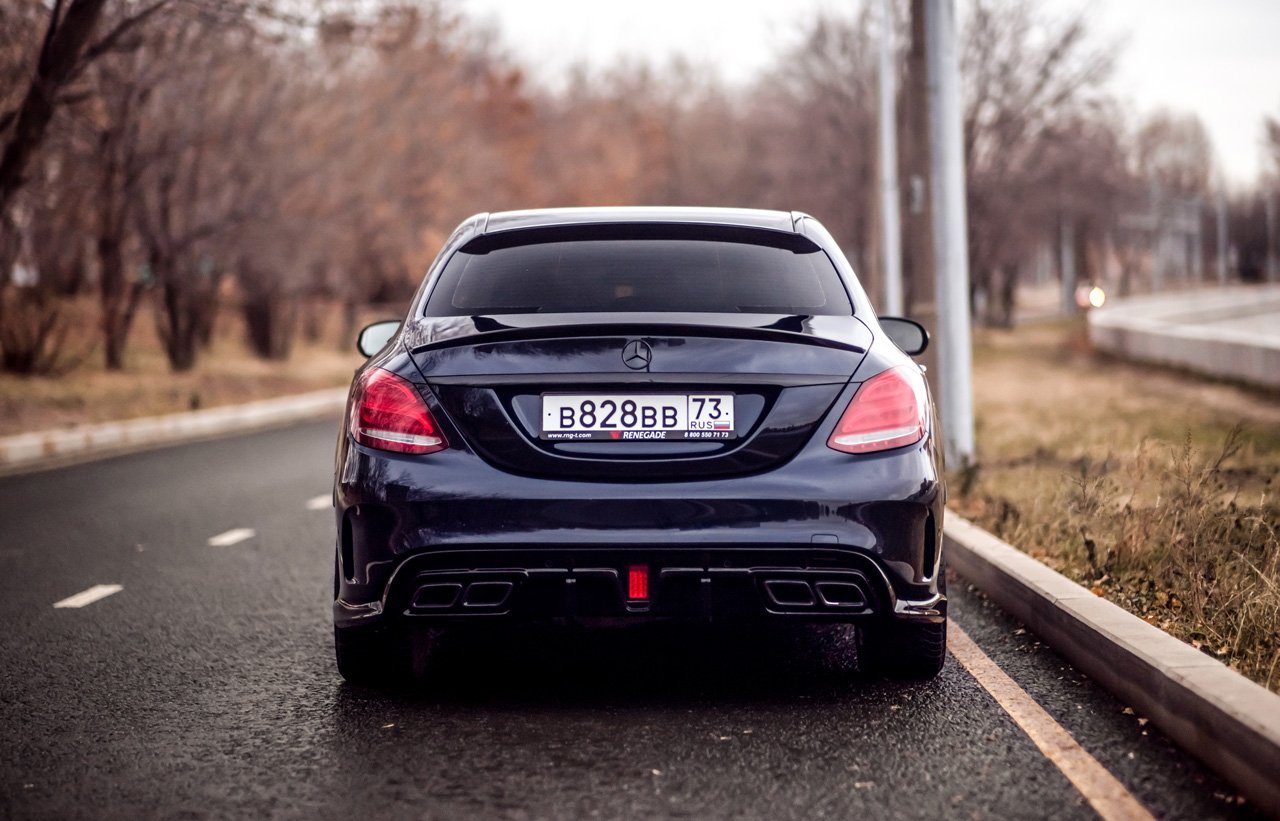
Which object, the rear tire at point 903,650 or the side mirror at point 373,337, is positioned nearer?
the rear tire at point 903,650

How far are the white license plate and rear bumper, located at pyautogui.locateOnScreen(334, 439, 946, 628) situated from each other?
0.49 ft


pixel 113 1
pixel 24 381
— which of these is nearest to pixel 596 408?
pixel 113 1

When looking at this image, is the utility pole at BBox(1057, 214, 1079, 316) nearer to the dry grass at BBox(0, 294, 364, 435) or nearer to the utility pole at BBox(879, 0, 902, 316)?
the dry grass at BBox(0, 294, 364, 435)

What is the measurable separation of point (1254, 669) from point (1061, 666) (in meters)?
0.70

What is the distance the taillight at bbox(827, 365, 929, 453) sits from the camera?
13.9ft

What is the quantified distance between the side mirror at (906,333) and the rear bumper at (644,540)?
124 cm

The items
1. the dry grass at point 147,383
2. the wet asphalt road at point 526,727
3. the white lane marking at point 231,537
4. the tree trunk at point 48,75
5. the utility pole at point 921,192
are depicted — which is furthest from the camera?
the dry grass at point 147,383

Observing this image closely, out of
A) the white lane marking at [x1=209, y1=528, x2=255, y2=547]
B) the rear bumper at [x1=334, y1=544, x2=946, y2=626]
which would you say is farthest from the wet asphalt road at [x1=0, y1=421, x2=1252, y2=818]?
the white lane marking at [x1=209, y1=528, x2=255, y2=547]

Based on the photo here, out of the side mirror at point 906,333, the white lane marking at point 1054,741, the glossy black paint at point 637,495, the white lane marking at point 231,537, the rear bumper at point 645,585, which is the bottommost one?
the white lane marking at point 231,537

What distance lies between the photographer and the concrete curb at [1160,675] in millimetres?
3588

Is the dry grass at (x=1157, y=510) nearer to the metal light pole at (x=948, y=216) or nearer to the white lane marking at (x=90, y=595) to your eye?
Answer: the metal light pole at (x=948, y=216)

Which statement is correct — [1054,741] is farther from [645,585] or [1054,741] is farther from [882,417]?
[645,585]

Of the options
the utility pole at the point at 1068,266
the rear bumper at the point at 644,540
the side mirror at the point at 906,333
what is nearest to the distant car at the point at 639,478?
the rear bumper at the point at 644,540

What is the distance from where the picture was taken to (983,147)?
3231cm
